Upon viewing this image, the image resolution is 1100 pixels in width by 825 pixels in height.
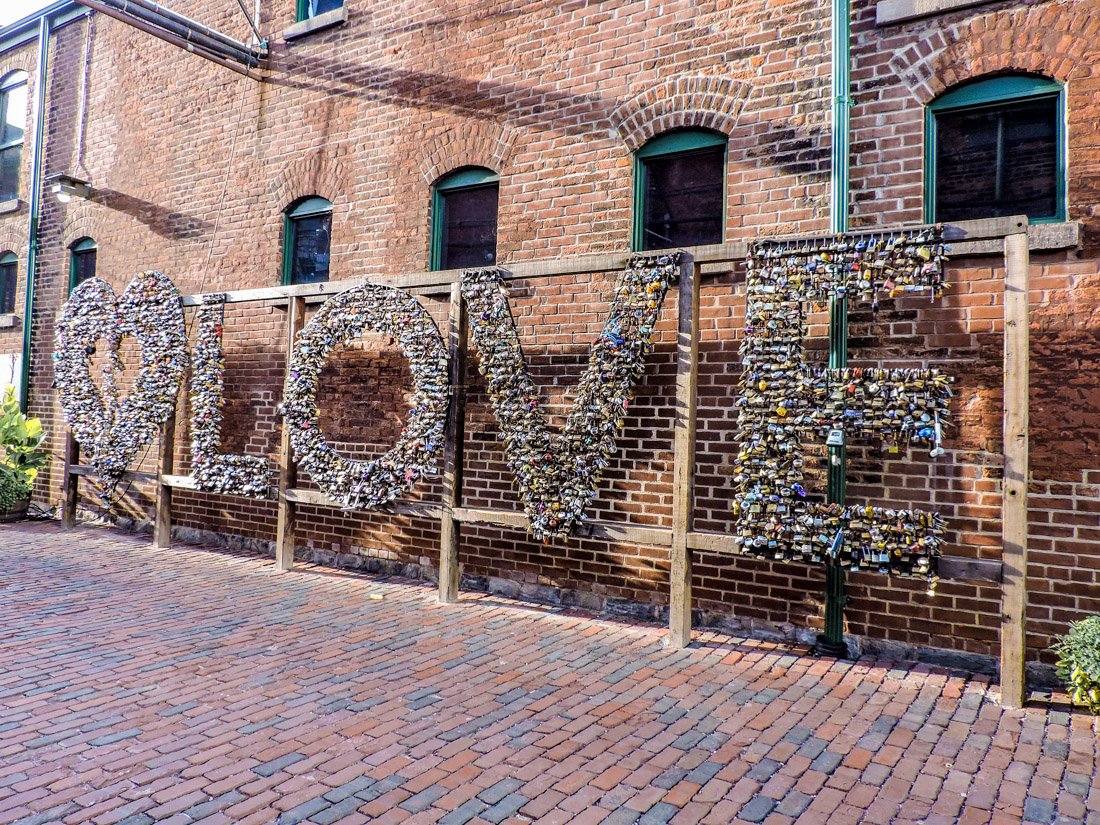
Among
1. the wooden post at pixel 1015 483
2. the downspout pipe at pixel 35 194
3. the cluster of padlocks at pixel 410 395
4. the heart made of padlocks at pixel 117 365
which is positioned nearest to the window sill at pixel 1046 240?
the wooden post at pixel 1015 483

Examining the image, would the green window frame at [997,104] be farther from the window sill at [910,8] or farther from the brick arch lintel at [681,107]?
the brick arch lintel at [681,107]

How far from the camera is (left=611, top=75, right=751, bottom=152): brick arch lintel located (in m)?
5.86

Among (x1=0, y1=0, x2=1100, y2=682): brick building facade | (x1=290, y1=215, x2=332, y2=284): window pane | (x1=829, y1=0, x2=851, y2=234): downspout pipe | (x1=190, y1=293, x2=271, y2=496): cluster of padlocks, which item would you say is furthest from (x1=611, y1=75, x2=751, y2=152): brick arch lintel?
(x1=190, y1=293, x2=271, y2=496): cluster of padlocks

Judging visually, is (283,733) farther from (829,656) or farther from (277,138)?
(277,138)

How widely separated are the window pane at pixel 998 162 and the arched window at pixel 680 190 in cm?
158

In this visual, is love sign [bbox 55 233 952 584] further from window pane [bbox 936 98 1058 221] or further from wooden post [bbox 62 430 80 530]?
wooden post [bbox 62 430 80 530]

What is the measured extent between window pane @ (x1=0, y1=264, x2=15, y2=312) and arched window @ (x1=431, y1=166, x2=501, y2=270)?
8606 mm

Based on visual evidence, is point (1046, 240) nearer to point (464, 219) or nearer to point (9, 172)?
point (464, 219)

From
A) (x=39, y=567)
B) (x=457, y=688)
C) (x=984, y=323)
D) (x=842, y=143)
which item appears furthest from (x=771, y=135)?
(x=39, y=567)

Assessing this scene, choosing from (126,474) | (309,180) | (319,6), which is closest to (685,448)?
(309,180)

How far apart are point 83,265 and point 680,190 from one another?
9.13 meters

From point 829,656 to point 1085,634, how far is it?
1531 millimetres

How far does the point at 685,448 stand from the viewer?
212 inches

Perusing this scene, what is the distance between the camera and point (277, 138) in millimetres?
8555
